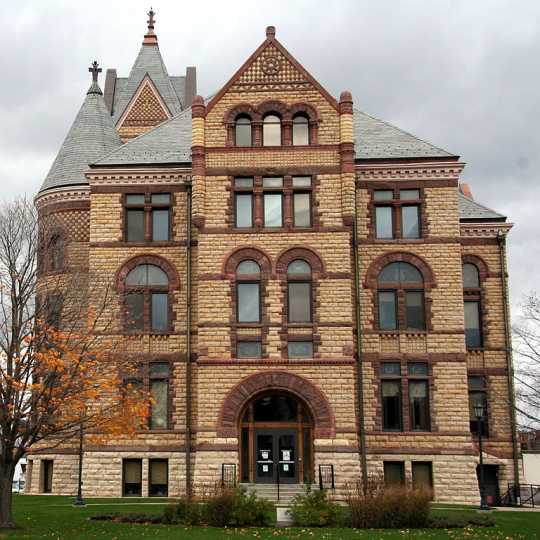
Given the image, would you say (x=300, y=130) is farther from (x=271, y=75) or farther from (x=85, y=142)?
(x=85, y=142)

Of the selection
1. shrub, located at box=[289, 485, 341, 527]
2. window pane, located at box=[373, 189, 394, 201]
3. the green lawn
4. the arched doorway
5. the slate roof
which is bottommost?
the green lawn

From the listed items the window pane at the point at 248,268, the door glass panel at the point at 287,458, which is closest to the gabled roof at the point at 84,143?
the window pane at the point at 248,268

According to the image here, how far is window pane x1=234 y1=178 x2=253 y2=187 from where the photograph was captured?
1412 inches

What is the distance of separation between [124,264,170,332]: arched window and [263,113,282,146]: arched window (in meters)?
7.12

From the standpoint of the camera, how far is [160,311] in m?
36.5

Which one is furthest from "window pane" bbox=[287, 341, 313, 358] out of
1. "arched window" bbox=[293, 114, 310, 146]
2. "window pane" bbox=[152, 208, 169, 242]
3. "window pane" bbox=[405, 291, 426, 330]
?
"arched window" bbox=[293, 114, 310, 146]

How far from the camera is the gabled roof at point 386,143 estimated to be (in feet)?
123

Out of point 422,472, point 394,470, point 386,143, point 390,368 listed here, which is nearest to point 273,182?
point 386,143

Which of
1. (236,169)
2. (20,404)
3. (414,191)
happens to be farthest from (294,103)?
(20,404)

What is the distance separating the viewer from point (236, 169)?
117ft

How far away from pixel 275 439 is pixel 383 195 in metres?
11.3

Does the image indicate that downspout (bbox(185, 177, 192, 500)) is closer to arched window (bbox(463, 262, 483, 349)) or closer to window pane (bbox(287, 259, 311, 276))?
window pane (bbox(287, 259, 311, 276))

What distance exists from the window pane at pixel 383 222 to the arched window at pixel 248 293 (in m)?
5.70

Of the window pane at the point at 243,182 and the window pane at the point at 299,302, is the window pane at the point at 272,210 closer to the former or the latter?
the window pane at the point at 243,182
